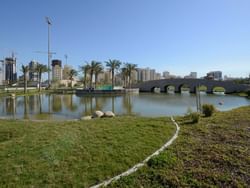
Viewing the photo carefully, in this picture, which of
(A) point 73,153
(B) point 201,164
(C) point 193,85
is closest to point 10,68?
(C) point 193,85

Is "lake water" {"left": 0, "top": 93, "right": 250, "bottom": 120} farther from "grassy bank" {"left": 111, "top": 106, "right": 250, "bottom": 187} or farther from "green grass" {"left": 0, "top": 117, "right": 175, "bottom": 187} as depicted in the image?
"grassy bank" {"left": 111, "top": 106, "right": 250, "bottom": 187}

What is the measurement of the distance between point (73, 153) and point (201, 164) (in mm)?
3170

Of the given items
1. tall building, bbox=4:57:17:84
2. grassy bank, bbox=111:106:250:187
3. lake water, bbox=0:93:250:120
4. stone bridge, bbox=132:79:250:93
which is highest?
tall building, bbox=4:57:17:84

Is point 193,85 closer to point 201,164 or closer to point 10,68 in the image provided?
point 201,164

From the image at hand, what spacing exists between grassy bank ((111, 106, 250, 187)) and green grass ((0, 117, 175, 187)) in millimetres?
484

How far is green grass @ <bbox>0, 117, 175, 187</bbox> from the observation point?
425cm

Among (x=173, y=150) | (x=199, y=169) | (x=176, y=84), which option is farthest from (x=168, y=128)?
(x=176, y=84)

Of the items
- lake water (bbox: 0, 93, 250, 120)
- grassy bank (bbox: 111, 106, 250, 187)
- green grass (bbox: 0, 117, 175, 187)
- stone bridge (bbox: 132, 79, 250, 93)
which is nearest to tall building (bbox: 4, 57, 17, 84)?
stone bridge (bbox: 132, 79, 250, 93)

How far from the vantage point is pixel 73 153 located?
5.13 metres

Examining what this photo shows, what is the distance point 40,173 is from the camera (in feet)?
14.3

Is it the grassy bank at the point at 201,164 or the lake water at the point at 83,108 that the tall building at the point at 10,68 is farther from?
the grassy bank at the point at 201,164

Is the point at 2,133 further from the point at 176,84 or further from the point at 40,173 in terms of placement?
the point at 176,84

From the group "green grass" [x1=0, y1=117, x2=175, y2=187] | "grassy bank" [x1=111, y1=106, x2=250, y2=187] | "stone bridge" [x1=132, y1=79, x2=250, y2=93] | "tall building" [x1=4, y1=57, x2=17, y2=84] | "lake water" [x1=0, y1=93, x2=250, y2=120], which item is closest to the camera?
"grassy bank" [x1=111, y1=106, x2=250, y2=187]

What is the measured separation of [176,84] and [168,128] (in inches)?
2393
